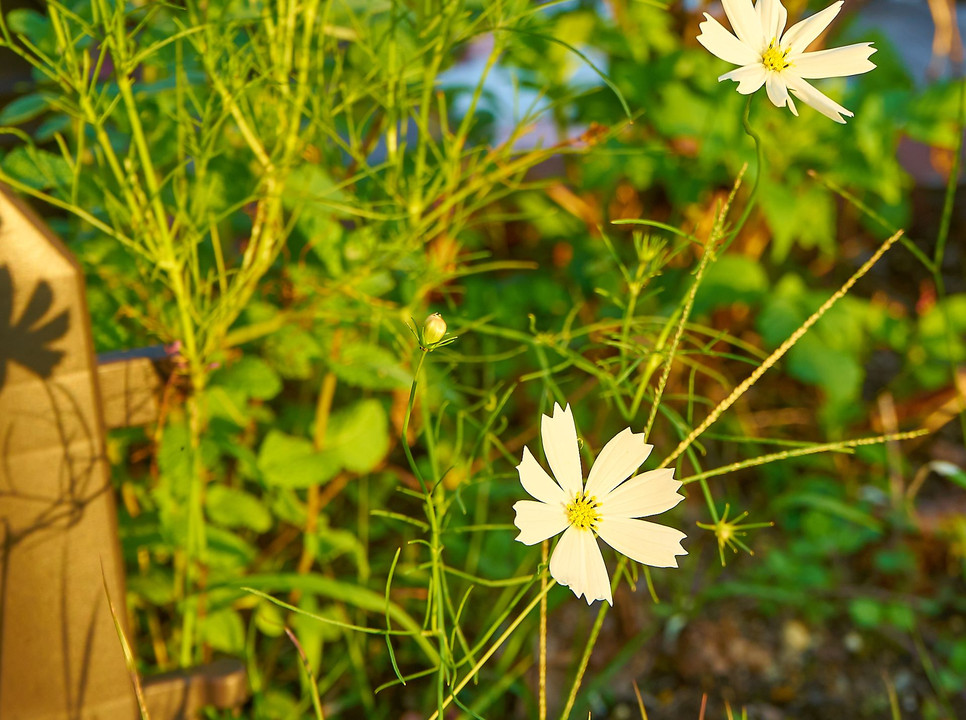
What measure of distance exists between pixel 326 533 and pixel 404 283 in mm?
273

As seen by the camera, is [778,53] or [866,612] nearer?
[778,53]

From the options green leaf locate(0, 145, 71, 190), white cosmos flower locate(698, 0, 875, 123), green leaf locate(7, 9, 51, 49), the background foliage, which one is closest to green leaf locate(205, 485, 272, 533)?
the background foliage

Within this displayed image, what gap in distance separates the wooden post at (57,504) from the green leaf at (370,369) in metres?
0.18

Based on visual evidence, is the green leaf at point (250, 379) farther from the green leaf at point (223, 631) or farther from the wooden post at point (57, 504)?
the green leaf at point (223, 631)

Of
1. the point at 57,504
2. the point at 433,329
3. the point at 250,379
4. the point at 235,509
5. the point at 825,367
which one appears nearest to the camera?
the point at 433,329

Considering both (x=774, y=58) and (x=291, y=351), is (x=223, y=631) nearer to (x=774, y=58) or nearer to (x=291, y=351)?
(x=291, y=351)

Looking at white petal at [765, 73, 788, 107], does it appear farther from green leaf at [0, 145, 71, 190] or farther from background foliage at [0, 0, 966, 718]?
green leaf at [0, 145, 71, 190]

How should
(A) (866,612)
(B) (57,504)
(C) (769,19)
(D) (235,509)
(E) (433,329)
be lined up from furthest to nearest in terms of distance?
(A) (866,612)
(D) (235,509)
(B) (57,504)
(C) (769,19)
(E) (433,329)

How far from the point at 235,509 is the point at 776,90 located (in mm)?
631

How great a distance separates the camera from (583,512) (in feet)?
1.66

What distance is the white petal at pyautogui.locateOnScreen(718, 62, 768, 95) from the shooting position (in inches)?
18.6

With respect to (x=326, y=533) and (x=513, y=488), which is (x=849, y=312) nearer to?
(x=513, y=488)

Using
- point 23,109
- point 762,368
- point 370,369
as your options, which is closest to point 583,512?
point 762,368

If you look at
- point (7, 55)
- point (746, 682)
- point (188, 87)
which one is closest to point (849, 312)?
point (746, 682)
